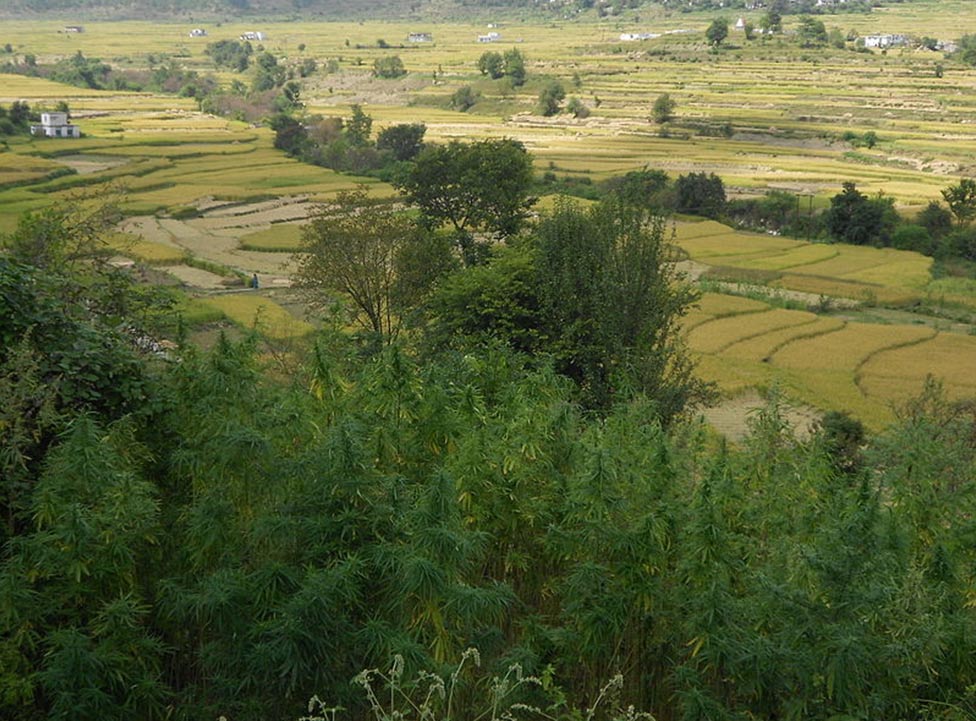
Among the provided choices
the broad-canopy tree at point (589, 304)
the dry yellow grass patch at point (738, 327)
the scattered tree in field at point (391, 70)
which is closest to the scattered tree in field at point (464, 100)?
the scattered tree in field at point (391, 70)

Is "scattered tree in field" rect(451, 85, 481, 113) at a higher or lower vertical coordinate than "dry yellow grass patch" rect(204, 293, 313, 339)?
higher

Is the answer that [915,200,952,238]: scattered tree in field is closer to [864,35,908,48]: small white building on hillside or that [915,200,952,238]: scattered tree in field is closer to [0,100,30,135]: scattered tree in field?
[0,100,30,135]: scattered tree in field

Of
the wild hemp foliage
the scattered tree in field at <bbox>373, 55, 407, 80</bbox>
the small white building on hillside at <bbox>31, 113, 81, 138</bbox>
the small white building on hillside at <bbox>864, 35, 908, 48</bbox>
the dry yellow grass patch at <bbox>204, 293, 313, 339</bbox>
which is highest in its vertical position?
the small white building on hillside at <bbox>864, 35, 908, 48</bbox>

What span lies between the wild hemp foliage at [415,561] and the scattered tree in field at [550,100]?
7087 cm

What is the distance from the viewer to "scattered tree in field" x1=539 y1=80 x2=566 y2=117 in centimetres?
7562

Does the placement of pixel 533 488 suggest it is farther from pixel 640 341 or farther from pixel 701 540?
pixel 640 341

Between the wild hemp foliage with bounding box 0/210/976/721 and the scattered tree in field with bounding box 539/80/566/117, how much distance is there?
70.9 m

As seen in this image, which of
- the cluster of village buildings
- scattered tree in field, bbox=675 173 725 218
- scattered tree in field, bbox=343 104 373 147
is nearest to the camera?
scattered tree in field, bbox=675 173 725 218

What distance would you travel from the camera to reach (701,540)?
5.68 meters

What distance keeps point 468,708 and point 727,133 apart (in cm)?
6341

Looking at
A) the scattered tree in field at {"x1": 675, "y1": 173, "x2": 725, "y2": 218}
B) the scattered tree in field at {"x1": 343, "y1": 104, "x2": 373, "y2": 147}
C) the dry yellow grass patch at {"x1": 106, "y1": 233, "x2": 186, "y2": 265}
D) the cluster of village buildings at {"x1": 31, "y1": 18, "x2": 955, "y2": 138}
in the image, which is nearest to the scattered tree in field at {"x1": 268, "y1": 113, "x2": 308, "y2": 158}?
the scattered tree in field at {"x1": 343, "y1": 104, "x2": 373, "y2": 147}

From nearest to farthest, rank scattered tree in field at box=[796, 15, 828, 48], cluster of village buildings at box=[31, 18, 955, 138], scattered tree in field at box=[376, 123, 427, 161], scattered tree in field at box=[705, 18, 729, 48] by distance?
scattered tree in field at box=[376, 123, 427, 161] → cluster of village buildings at box=[31, 18, 955, 138] → scattered tree in field at box=[705, 18, 729, 48] → scattered tree in field at box=[796, 15, 828, 48]

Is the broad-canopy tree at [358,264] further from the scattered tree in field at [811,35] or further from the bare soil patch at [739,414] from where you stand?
the scattered tree in field at [811,35]

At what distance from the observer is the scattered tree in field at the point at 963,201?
131 feet
